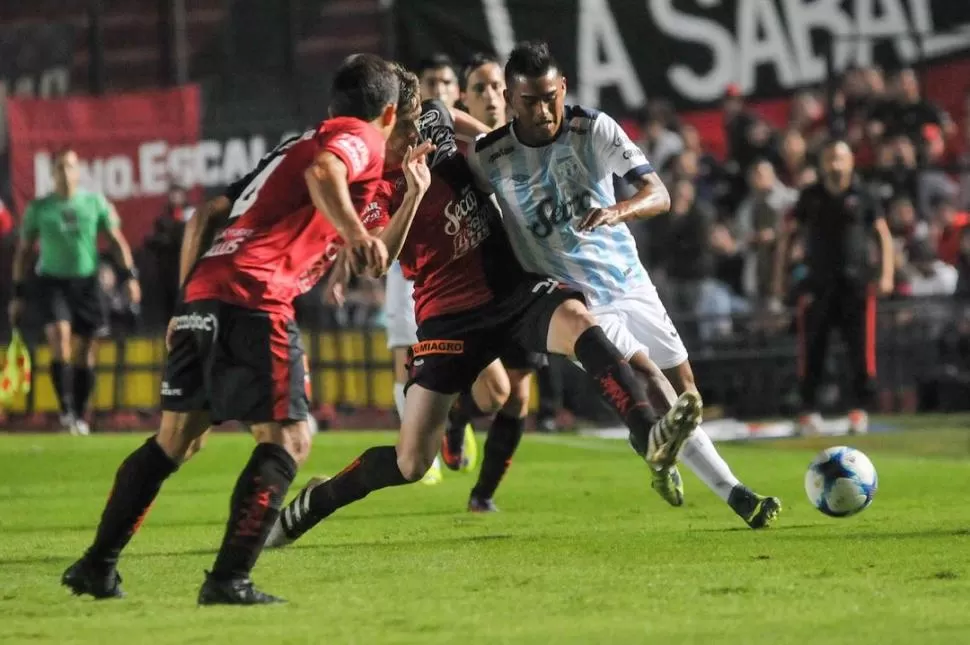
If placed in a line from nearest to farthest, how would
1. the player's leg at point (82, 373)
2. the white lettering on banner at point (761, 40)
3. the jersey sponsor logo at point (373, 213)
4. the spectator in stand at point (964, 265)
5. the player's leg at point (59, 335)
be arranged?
the jersey sponsor logo at point (373, 213) → the player's leg at point (59, 335) → the player's leg at point (82, 373) → the spectator in stand at point (964, 265) → the white lettering on banner at point (761, 40)

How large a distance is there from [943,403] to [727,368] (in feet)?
7.28

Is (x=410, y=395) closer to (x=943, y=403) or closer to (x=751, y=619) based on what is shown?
(x=751, y=619)

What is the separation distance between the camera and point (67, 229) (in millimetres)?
17703

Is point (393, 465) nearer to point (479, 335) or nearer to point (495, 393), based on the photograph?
point (479, 335)

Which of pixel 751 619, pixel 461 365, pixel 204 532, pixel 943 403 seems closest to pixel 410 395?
pixel 461 365

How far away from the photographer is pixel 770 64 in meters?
20.8

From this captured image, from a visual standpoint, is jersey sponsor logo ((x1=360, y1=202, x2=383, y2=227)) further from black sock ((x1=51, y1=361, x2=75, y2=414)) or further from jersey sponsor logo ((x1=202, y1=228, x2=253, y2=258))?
black sock ((x1=51, y1=361, x2=75, y2=414))

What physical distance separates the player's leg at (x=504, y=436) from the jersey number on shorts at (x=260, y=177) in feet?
11.6

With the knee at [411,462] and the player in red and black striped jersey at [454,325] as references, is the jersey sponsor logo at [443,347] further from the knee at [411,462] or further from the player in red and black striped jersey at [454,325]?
the knee at [411,462]

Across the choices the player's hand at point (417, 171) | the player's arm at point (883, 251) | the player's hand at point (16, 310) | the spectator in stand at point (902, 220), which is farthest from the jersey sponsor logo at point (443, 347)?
the spectator in stand at point (902, 220)

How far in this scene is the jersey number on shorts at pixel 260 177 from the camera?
6.92 meters

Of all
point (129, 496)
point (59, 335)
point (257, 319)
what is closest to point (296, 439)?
point (257, 319)

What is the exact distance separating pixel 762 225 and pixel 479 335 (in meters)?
12.0

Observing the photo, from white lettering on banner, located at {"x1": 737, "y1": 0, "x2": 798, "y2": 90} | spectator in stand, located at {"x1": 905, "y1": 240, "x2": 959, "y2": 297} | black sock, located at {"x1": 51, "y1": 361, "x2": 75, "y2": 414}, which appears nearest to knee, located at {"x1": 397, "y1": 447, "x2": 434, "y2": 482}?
black sock, located at {"x1": 51, "y1": 361, "x2": 75, "y2": 414}
